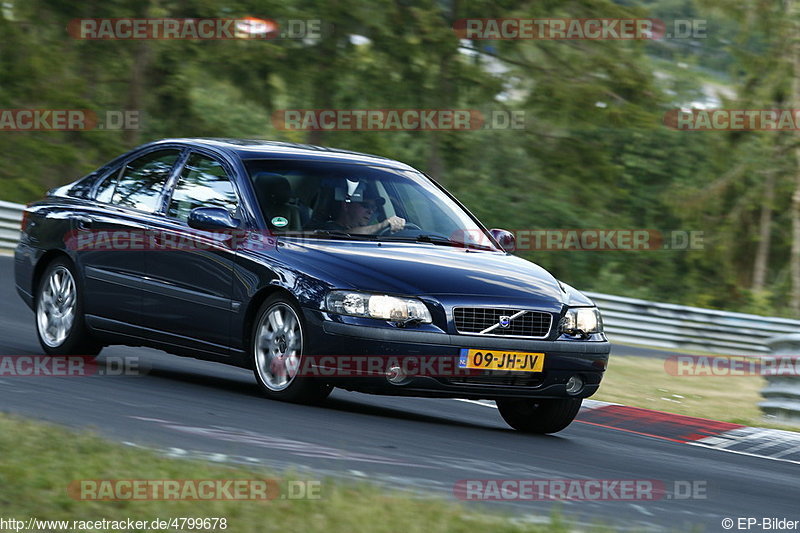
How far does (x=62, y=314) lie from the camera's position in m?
9.30

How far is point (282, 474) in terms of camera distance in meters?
5.24

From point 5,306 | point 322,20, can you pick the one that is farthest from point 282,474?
point 322,20

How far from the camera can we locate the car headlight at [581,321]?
784 centimetres

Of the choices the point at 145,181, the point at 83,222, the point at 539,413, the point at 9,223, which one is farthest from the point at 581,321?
the point at 9,223

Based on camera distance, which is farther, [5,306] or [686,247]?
[686,247]

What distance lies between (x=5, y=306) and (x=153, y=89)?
15.2 meters

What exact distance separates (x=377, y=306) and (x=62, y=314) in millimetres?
2968

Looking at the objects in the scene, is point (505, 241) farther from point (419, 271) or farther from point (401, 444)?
point (401, 444)

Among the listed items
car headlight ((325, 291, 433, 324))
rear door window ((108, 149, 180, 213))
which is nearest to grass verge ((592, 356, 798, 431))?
car headlight ((325, 291, 433, 324))

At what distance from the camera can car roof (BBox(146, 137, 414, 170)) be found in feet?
28.2

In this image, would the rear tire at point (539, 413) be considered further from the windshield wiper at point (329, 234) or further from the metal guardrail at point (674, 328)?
the metal guardrail at point (674, 328)

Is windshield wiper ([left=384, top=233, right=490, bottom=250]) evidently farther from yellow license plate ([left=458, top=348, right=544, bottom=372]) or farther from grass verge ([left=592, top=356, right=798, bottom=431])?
grass verge ([left=592, top=356, right=798, bottom=431])

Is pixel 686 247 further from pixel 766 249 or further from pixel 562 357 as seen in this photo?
pixel 562 357

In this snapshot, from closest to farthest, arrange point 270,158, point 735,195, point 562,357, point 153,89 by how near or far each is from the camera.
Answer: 1. point 562,357
2. point 270,158
3. point 153,89
4. point 735,195
